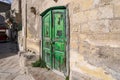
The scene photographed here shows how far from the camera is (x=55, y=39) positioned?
220 inches

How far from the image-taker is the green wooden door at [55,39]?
5145mm

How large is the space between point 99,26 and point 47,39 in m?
2.93

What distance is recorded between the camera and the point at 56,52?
562 centimetres

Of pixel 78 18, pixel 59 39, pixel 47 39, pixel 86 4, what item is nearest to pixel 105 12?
pixel 86 4

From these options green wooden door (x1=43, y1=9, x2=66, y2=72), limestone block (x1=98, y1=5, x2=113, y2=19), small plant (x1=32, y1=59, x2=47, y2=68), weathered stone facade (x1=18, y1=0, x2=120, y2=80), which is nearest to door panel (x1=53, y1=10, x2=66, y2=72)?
green wooden door (x1=43, y1=9, x2=66, y2=72)

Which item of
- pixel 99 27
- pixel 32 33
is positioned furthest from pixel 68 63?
pixel 32 33

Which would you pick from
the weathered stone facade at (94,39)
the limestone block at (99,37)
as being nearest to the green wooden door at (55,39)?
the weathered stone facade at (94,39)

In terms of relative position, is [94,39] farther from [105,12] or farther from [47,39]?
[47,39]

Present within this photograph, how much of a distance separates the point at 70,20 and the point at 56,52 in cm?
132

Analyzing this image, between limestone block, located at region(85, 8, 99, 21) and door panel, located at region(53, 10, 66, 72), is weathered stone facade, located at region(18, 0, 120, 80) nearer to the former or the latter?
limestone block, located at region(85, 8, 99, 21)

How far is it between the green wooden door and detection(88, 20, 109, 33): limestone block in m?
1.40

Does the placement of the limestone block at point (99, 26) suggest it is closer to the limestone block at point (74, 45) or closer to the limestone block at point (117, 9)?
the limestone block at point (117, 9)

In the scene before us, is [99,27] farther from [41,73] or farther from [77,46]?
[41,73]

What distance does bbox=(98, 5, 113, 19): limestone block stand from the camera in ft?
10.5
